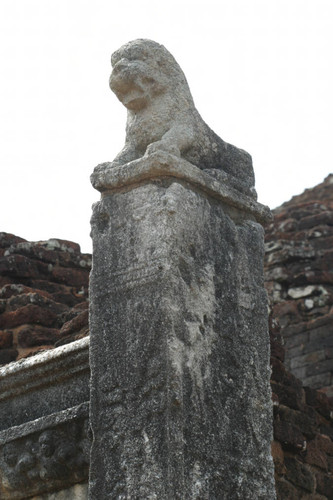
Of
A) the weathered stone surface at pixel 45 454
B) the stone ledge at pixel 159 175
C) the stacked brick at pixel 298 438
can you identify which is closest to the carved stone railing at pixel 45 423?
the weathered stone surface at pixel 45 454

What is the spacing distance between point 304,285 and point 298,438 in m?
4.77

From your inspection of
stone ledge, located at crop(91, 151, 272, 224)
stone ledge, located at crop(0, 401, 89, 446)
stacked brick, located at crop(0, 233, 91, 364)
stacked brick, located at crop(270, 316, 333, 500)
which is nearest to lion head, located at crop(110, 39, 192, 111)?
stone ledge, located at crop(91, 151, 272, 224)

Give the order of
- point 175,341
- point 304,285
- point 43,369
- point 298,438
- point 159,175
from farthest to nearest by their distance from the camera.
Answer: point 304,285
point 298,438
point 43,369
point 159,175
point 175,341

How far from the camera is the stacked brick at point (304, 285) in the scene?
32.8 feet

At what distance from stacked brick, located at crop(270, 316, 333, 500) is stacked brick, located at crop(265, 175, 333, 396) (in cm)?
271

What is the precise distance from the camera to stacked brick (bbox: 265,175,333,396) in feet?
32.8

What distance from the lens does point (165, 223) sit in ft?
13.2

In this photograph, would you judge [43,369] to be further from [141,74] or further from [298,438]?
[298,438]

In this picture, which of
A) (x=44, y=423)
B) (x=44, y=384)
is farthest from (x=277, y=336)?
(x=44, y=423)

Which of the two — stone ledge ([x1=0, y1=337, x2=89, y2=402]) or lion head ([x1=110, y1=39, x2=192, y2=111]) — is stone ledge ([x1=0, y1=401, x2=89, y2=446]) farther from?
lion head ([x1=110, y1=39, x2=192, y2=111])

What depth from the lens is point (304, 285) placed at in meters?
11.0

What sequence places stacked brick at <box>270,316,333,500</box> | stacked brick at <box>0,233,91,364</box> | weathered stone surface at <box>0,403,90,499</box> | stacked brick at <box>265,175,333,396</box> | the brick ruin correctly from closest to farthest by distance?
1. weathered stone surface at <box>0,403,90,499</box>
2. the brick ruin
3. stacked brick at <box>270,316,333,500</box>
4. stacked brick at <box>0,233,91,364</box>
5. stacked brick at <box>265,175,333,396</box>

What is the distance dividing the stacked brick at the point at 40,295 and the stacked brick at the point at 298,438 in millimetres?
1372

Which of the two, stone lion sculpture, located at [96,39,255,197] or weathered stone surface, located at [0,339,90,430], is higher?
stone lion sculpture, located at [96,39,255,197]
